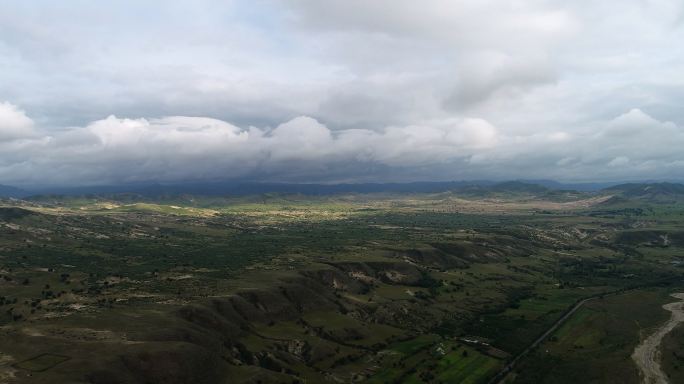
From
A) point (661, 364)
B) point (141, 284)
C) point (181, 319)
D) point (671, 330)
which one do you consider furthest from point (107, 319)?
point (671, 330)

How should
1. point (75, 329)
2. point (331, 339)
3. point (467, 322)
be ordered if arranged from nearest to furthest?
point (75, 329)
point (331, 339)
point (467, 322)

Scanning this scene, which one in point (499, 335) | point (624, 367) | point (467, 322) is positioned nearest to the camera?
point (624, 367)

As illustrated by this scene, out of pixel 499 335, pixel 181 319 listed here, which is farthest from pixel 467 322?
pixel 181 319

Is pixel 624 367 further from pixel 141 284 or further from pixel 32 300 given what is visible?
pixel 32 300

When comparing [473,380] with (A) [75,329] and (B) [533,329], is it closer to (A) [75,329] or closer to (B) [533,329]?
(B) [533,329]

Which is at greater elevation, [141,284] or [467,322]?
[141,284]

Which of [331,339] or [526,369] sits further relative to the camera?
[331,339]
